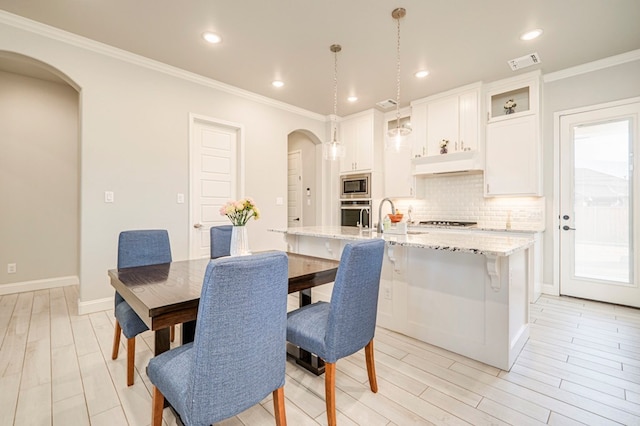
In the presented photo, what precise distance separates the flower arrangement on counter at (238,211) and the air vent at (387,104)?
11.8 ft

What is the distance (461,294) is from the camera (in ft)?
7.29

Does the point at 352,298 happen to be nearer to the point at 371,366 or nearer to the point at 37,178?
the point at 371,366

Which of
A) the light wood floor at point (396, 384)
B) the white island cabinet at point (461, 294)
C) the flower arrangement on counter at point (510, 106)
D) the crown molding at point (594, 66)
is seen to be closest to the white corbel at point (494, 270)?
the white island cabinet at point (461, 294)

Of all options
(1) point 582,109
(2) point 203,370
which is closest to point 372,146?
(1) point 582,109

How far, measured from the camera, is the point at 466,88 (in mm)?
4129

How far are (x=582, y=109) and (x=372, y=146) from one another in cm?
278

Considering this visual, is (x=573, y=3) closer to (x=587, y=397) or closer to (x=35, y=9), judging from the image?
(x=587, y=397)

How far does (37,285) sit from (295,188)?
14.0 feet

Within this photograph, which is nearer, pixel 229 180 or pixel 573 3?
pixel 573 3

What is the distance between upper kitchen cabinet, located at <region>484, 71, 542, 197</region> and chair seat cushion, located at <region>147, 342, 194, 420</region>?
4194 millimetres

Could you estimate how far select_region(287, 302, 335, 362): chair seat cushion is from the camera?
155 cm

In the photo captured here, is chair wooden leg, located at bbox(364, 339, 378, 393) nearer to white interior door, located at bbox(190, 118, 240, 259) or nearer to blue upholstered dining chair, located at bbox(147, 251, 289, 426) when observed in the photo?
blue upholstered dining chair, located at bbox(147, 251, 289, 426)

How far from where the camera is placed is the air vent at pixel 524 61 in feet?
10.9

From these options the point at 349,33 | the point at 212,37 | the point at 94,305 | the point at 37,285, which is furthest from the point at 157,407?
the point at 37,285
